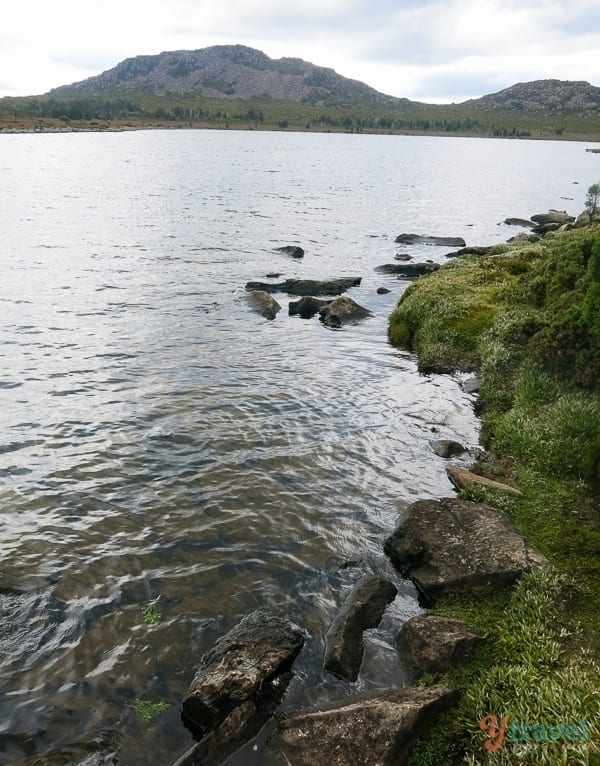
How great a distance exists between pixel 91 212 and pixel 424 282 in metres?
47.4

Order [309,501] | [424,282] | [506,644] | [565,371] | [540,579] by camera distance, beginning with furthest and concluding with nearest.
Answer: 1. [424,282]
2. [565,371]
3. [309,501]
4. [540,579]
5. [506,644]

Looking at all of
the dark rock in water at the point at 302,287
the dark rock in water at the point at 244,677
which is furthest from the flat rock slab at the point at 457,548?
the dark rock in water at the point at 302,287

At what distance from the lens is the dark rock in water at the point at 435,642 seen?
31.9 feet

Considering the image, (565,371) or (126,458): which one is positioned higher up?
(565,371)

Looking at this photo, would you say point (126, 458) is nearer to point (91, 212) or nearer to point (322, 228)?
point (322, 228)

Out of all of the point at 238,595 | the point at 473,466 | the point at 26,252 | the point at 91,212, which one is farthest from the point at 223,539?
the point at 91,212

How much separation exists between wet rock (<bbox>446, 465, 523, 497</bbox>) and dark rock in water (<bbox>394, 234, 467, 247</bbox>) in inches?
1843

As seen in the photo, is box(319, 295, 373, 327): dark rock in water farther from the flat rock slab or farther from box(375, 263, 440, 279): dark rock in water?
the flat rock slab

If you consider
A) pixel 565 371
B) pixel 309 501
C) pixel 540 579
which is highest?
pixel 565 371

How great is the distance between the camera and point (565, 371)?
18.2m

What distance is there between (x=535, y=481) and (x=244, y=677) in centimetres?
930

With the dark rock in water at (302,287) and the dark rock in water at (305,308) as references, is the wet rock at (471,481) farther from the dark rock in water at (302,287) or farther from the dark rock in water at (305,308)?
the dark rock in water at (302,287)

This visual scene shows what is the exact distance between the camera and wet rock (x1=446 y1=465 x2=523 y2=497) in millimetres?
14470

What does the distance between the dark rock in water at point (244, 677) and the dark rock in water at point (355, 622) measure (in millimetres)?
680
